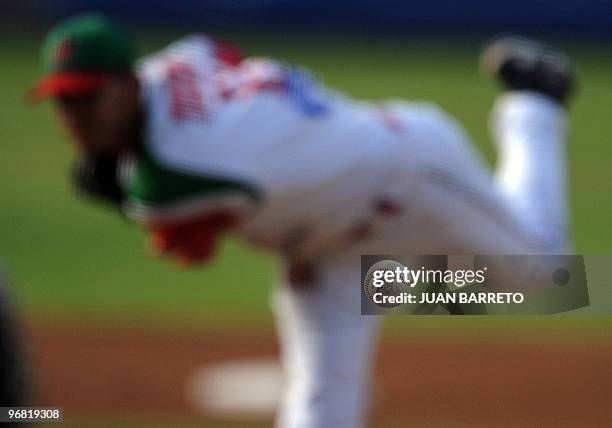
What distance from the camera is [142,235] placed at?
9.48 m

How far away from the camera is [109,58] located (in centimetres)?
352

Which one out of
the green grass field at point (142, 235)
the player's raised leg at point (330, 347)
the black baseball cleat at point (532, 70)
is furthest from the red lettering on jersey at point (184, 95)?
the green grass field at point (142, 235)

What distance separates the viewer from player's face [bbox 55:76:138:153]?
349cm

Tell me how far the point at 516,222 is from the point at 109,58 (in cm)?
149

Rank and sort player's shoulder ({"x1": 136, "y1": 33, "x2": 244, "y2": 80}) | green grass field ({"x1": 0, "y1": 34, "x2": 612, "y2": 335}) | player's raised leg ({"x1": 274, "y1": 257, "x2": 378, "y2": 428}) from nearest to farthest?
player's shoulder ({"x1": 136, "y1": 33, "x2": 244, "y2": 80}), player's raised leg ({"x1": 274, "y1": 257, "x2": 378, "y2": 428}), green grass field ({"x1": 0, "y1": 34, "x2": 612, "y2": 335})

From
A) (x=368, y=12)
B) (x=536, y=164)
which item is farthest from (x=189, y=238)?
(x=368, y=12)

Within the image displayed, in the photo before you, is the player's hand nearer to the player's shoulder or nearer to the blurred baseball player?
the blurred baseball player

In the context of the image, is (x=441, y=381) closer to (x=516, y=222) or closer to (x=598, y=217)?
(x=516, y=222)

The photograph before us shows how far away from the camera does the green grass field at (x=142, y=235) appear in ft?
24.9

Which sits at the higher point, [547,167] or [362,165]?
[547,167]

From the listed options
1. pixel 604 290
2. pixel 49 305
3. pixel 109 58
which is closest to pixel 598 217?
pixel 49 305

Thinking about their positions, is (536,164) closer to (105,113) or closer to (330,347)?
(330,347)

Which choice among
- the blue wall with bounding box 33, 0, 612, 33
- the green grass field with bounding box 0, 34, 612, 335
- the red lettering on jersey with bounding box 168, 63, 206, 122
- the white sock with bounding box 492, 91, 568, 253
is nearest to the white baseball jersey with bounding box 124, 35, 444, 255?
the red lettering on jersey with bounding box 168, 63, 206, 122

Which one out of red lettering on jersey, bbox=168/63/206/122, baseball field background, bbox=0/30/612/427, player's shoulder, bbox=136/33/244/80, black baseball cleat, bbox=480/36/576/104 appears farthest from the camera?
baseball field background, bbox=0/30/612/427
